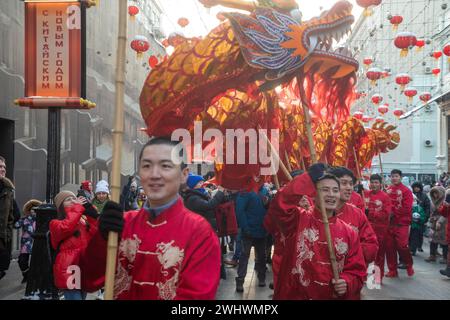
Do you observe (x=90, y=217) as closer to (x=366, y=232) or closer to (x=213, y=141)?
A: (x=213, y=141)

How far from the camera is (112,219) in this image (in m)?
2.49

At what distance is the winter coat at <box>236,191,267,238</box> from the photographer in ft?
23.3

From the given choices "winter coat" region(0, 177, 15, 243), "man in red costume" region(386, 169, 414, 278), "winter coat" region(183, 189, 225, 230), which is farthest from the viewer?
"man in red costume" region(386, 169, 414, 278)

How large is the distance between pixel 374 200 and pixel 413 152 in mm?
27711

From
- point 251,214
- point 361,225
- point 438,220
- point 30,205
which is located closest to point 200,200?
point 251,214

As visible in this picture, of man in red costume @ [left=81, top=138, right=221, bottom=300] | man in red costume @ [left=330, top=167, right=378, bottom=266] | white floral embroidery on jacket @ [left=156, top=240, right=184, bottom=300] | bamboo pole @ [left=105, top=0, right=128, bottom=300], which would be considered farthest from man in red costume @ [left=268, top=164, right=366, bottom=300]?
bamboo pole @ [left=105, top=0, right=128, bottom=300]

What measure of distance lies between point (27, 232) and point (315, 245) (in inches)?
167

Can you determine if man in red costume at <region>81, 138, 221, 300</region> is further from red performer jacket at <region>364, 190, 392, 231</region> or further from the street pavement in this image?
red performer jacket at <region>364, 190, 392, 231</region>

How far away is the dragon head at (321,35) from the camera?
13.9ft

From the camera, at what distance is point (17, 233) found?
9297 millimetres

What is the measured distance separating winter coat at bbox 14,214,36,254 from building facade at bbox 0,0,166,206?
293 centimetres

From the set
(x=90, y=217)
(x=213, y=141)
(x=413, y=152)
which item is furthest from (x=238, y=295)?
→ (x=413, y=152)

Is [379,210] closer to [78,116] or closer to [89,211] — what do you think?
[89,211]

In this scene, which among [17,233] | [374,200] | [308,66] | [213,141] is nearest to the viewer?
[308,66]
